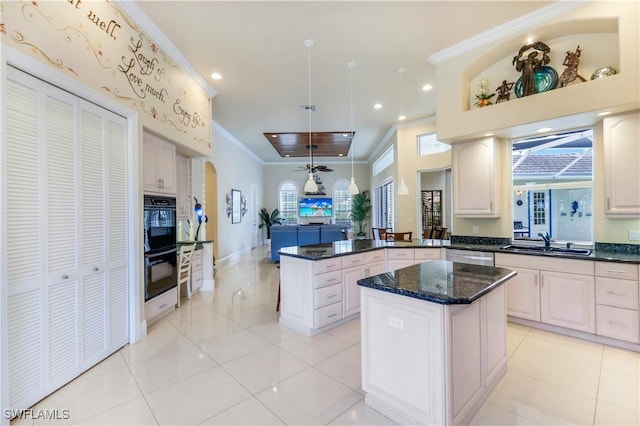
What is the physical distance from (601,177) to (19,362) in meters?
5.75

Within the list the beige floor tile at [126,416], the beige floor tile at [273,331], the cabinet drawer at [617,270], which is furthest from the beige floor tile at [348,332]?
the cabinet drawer at [617,270]

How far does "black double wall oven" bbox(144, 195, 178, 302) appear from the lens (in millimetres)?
3244

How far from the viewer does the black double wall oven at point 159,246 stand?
10.6 feet

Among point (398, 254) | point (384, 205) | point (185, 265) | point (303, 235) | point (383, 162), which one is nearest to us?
point (398, 254)

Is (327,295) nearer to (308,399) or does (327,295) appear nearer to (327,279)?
(327,279)

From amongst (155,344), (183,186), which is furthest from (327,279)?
(183,186)

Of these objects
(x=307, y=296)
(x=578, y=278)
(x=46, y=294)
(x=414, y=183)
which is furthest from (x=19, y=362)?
(x=414, y=183)

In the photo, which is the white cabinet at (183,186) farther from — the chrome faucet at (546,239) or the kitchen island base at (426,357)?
the chrome faucet at (546,239)

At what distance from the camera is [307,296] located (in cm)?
313

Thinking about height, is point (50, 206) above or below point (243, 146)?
below

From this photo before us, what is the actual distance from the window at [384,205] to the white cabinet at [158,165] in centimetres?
557

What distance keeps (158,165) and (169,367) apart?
2.39 m

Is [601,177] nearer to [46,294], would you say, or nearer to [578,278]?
[578,278]

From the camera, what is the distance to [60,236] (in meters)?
2.18
